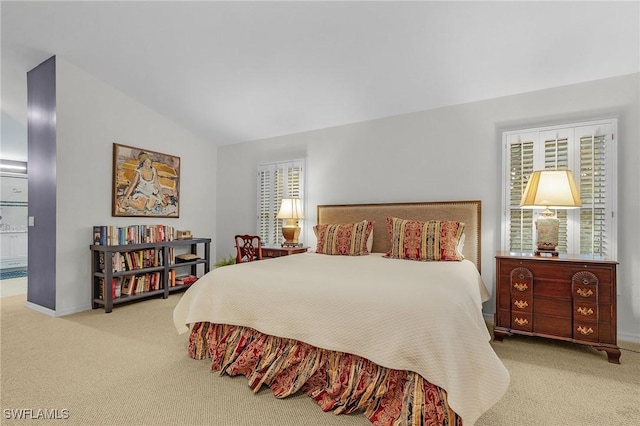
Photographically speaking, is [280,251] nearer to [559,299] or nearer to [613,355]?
[559,299]

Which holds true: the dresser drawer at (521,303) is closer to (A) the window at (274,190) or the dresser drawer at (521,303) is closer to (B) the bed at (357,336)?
(B) the bed at (357,336)

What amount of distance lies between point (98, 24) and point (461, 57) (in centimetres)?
359

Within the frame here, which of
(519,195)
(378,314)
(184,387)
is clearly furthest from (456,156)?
(184,387)

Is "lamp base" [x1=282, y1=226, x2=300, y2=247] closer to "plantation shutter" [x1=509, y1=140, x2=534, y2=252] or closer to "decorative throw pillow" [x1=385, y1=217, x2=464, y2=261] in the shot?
"decorative throw pillow" [x1=385, y1=217, x2=464, y2=261]

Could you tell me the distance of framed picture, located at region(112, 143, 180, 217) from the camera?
4.38 metres

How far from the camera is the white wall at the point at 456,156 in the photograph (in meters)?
2.98

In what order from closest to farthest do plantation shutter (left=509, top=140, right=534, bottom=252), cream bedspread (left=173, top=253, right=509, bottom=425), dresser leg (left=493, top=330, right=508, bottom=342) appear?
cream bedspread (left=173, top=253, right=509, bottom=425) → dresser leg (left=493, top=330, right=508, bottom=342) → plantation shutter (left=509, top=140, right=534, bottom=252)

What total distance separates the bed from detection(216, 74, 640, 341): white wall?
1346mm

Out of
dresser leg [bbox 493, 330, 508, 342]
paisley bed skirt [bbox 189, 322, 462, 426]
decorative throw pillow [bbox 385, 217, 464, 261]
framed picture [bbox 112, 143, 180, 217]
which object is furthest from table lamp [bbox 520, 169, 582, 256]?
framed picture [bbox 112, 143, 180, 217]

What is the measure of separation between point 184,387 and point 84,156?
334 centimetres

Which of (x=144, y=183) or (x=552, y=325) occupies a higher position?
(x=144, y=183)

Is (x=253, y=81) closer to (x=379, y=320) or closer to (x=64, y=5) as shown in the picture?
(x=64, y=5)

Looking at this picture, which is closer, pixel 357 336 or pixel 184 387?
pixel 357 336

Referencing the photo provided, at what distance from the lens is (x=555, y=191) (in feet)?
9.29
